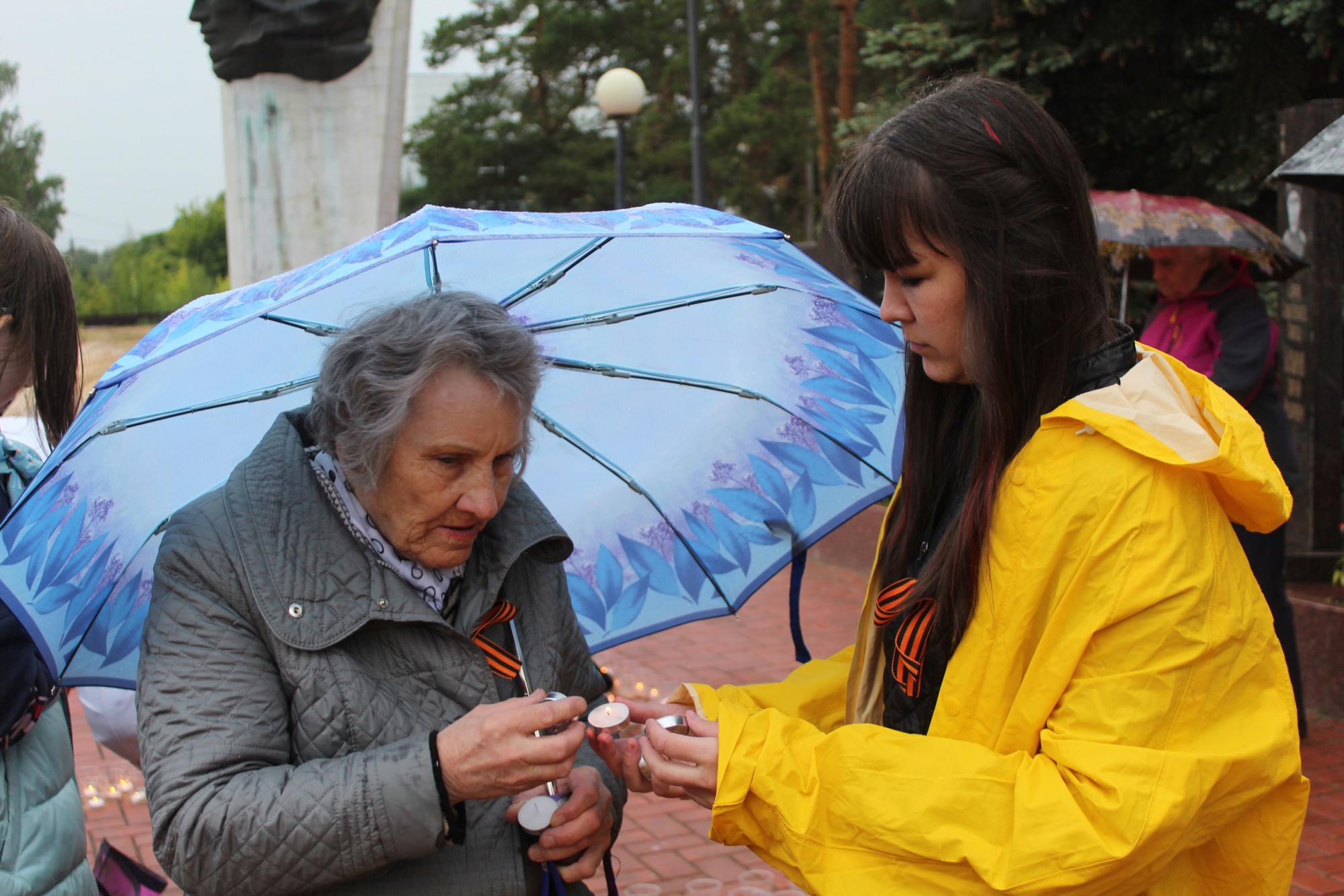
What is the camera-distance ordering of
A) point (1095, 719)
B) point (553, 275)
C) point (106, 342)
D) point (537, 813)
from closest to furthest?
point (1095, 719) < point (537, 813) < point (553, 275) < point (106, 342)

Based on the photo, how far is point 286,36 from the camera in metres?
11.1

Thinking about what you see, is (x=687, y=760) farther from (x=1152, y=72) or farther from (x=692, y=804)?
(x=1152, y=72)

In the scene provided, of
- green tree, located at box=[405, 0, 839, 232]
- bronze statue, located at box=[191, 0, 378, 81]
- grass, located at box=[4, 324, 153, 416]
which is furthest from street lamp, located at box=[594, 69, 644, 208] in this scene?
green tree, located at box=[405, 0, 839, 232]

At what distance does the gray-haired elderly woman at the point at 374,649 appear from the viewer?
1.58 m

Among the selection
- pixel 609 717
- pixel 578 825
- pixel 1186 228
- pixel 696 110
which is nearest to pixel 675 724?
pixel 609 717

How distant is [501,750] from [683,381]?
3.43ft

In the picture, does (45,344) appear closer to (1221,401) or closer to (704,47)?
(1221,401)

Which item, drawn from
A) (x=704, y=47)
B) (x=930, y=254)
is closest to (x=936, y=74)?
(x=930, y=254)

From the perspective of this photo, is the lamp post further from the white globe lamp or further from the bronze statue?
the bronze statue

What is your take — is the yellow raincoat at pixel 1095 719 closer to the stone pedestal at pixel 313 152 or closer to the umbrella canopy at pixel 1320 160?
the umbrella canopy at pixel 1320 160

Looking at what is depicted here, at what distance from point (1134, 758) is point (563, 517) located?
1356mm

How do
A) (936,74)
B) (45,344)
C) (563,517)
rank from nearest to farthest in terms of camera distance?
(45,344)
(563,517)
(936,74)

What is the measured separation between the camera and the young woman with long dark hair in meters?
1.37

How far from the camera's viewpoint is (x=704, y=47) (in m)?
28.9
